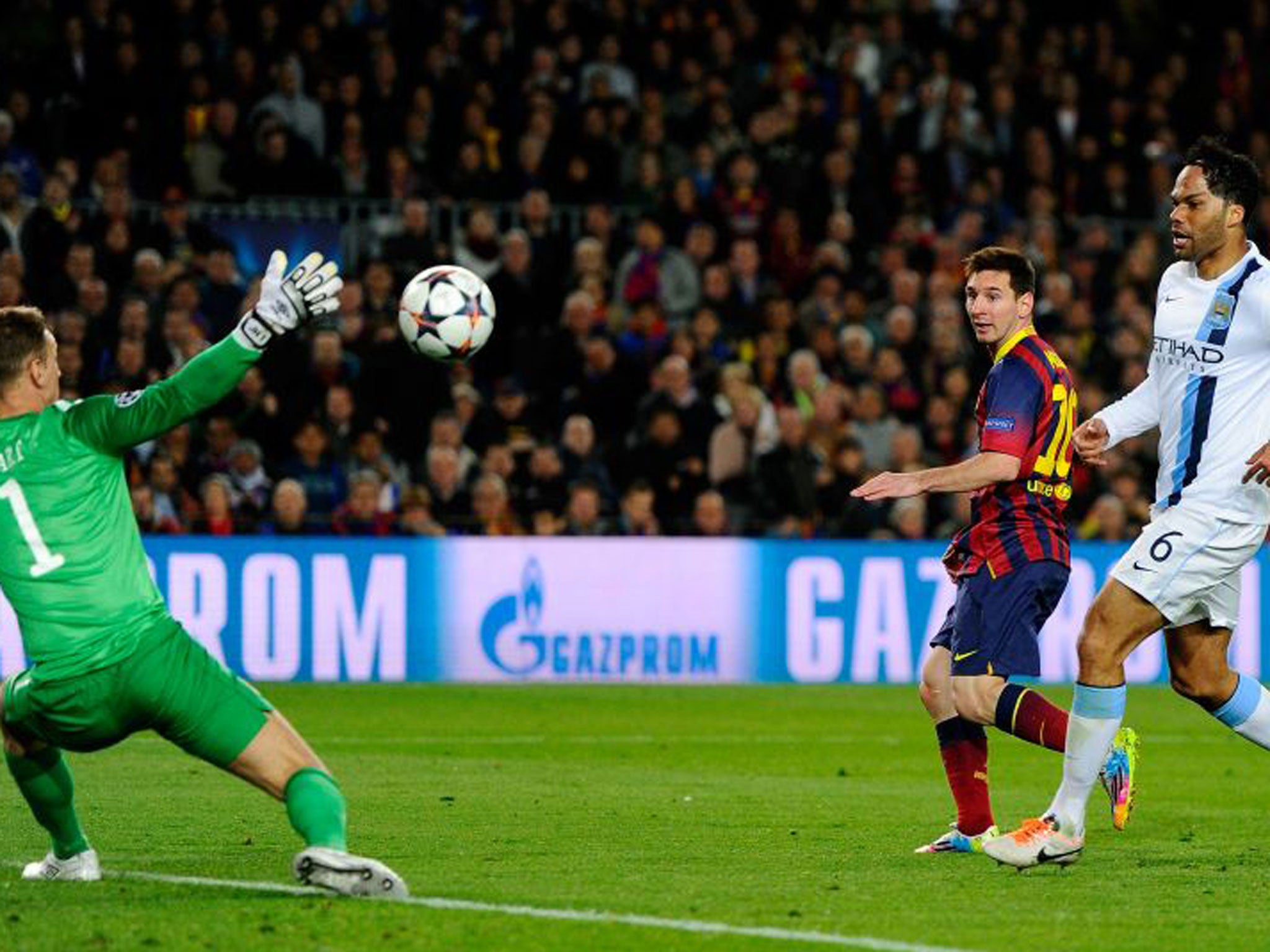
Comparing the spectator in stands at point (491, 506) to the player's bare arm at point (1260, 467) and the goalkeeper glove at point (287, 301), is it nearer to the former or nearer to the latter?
the player's bare arm at point (1260, 467)

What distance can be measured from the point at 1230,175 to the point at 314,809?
4008 mm

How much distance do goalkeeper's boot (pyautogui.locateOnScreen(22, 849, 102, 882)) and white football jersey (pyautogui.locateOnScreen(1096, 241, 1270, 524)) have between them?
13.0ft

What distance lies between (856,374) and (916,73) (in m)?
4.44

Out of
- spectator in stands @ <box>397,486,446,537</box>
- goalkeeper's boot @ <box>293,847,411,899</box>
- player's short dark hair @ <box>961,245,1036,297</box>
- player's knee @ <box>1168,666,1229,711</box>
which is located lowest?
goalkeeper's boot @ <box>293,847,411,899</box>

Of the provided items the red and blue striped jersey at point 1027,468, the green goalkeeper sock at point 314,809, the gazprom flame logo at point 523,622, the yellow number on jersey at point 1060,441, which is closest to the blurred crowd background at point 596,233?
the gazprom flame logo at point 523,622

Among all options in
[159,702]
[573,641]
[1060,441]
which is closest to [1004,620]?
[1060,441]

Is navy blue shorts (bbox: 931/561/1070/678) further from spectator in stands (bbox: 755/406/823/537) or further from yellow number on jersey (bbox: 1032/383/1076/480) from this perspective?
spectator in stands (bbox: 755/406/823/537)

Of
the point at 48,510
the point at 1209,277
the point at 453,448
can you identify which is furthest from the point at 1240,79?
the point at 48,510

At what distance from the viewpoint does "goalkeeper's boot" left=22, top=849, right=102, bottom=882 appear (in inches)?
309

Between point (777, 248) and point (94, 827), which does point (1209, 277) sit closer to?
point (94, 827)

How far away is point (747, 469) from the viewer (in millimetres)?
19562

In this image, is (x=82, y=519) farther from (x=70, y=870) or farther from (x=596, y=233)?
(x=596, y=233)

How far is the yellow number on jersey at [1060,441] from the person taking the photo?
8.84 metres

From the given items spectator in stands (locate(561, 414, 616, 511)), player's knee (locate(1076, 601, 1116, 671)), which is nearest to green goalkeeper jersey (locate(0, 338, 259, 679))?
player's knee (locate(1076, 601, 1116, 671))
